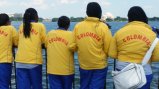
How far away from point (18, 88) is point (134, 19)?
2556 mm

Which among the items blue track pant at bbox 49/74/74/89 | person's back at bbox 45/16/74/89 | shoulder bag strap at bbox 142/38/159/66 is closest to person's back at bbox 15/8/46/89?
person's back at bbox 45/16/74/89

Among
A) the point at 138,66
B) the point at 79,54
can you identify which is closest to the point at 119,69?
the point at 138,66

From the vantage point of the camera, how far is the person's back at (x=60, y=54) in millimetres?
6488

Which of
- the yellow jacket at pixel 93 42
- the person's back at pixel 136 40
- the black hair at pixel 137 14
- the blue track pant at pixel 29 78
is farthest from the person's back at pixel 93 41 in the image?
the blue track pant at pixel 29 78

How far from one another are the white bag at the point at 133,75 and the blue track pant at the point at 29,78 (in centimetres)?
175

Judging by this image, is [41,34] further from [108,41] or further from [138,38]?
[138,38]

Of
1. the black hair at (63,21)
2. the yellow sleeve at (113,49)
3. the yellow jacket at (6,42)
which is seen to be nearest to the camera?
the yellow sleeve at (113,49)

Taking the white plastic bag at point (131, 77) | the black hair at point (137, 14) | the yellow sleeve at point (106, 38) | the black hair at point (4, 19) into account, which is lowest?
the white plastic bag at point (131, 77)

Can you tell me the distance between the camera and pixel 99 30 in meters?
6.02

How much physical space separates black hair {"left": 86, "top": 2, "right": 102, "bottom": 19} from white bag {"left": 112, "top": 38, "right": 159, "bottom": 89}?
101 centimetres

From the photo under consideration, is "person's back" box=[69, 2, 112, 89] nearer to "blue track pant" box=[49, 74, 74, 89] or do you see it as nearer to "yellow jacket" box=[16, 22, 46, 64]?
"blue track pant" box=[49, 74, 74, 89]

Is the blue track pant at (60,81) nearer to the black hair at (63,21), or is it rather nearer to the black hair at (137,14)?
the black hair at (63,21)

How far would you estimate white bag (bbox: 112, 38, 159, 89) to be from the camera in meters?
5.46

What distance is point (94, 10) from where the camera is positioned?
6.03 metres
